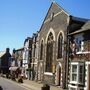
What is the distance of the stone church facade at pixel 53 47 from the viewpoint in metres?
38.0

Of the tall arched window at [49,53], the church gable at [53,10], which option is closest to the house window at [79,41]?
the church gable at [53,10]

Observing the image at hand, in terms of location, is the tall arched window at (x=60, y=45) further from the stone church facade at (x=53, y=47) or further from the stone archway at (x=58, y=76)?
the stone archway at (x=58, y=76)

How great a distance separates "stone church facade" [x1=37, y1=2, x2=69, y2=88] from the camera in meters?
38.0

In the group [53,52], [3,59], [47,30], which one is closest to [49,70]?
[53,52]

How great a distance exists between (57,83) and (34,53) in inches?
673

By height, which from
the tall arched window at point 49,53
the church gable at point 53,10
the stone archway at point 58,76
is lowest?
the stone archway at point 58,76

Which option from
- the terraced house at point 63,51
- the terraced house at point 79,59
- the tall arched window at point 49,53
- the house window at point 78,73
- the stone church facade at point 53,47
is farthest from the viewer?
the tall arched window at point 49,53

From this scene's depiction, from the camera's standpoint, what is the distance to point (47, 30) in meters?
45.2

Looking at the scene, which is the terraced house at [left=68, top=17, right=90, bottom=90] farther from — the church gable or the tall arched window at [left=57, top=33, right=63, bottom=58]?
the church gable

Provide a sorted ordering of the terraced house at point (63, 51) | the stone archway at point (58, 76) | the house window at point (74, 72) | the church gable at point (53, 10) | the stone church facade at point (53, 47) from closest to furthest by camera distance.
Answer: the terraced house at point (63, 51), the house window at point (74, 72), the stone church facade at point (53, 47), the stone archway at point (58, 76), the church gable at point (53, 10)

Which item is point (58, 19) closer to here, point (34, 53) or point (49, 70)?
point (49, 70)

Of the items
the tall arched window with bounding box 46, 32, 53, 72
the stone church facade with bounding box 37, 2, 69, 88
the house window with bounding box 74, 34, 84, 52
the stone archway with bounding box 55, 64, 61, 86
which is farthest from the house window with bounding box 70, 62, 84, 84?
the tall arched window with bounding box 46, 32, 53, 72

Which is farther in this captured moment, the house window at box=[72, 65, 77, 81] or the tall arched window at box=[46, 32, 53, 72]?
the tall arched window at box=[46, 32, 53, 72]

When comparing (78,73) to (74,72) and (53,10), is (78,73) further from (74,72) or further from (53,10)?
(53,10)
